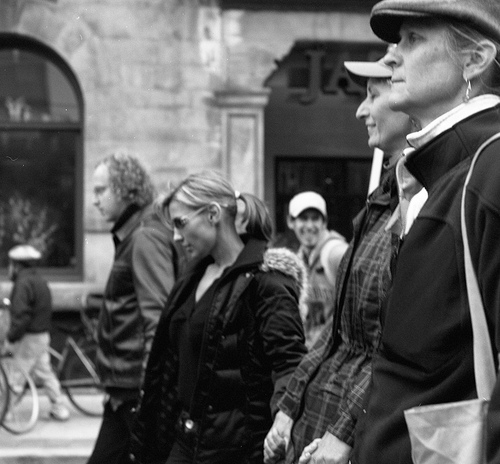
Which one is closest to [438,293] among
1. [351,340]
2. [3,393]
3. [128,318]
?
[351,340]

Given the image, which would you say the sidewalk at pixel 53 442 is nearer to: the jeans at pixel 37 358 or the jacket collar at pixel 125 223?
the jeans at pixel 37 358

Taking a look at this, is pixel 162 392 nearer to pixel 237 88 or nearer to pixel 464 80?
pixel 464 80

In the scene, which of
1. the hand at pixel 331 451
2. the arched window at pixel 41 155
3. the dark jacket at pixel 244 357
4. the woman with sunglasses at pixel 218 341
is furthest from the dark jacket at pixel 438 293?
the arched window at pixel 41 155

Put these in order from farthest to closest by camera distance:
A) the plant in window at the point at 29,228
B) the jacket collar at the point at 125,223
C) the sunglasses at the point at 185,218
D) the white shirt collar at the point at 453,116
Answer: the plant in window at the point at 29,228 < the jacket collar at the point at 125,223 < the sunglasses at the point at 185,218 < the white shirt collar at the point at 453,116

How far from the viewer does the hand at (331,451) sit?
300 centimetres

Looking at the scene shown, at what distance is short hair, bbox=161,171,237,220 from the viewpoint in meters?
4.57

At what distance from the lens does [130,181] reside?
5.82 m

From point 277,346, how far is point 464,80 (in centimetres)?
198

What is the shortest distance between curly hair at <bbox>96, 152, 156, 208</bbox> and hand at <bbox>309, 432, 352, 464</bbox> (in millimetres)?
2962

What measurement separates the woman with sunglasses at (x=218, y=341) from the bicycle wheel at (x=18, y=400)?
5.77 meters

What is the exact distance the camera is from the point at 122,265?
5484mm

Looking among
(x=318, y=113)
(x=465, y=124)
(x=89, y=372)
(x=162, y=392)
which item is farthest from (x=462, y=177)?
(x=318, y=113)

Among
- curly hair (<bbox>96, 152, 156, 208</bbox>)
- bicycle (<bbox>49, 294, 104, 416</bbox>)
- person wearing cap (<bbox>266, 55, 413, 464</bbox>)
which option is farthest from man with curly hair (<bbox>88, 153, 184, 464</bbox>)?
bicycle (<bbox>49, 294, 104, 416</bbox>)

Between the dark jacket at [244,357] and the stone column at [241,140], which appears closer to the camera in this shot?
the dark jacket at [244,357]
